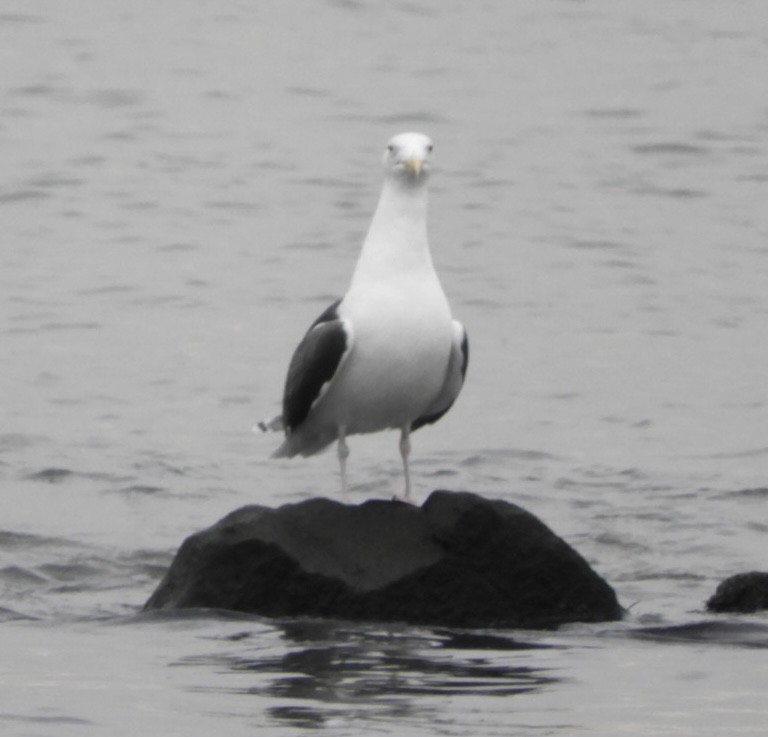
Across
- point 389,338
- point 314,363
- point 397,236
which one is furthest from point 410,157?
point 314,363

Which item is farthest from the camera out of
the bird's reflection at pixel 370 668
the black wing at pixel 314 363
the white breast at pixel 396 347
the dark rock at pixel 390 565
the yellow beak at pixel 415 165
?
the yellow beak at pixel 415 165

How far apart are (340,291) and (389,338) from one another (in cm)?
1018

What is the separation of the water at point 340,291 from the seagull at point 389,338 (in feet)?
3.90

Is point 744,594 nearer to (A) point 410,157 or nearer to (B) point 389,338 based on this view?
(B) point 389,338

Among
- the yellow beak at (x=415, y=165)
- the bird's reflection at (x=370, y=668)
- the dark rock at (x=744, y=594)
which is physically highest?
the yellow beak at (x=415, y=165)

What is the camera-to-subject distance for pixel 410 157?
10.2 m

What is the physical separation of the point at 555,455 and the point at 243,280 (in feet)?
20.6

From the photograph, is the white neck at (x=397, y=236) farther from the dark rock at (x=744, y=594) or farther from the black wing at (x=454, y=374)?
the dark rock at (x=744, y=594)

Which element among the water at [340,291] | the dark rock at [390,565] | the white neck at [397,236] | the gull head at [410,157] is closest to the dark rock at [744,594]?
the water at [340,291]

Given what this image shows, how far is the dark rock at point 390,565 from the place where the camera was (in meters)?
9.56

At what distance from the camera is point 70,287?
20.4 meters

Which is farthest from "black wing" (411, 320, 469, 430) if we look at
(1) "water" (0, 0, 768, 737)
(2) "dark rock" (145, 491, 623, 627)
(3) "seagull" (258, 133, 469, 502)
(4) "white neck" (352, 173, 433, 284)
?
(1) "water" (0, 0, 768, 737)

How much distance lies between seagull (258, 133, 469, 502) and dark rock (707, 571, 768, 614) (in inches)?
57.0

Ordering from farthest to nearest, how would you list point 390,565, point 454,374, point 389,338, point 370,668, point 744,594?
point 454,374 < point 744,594 < point 389,338 < point 390,565 < point 370,668
